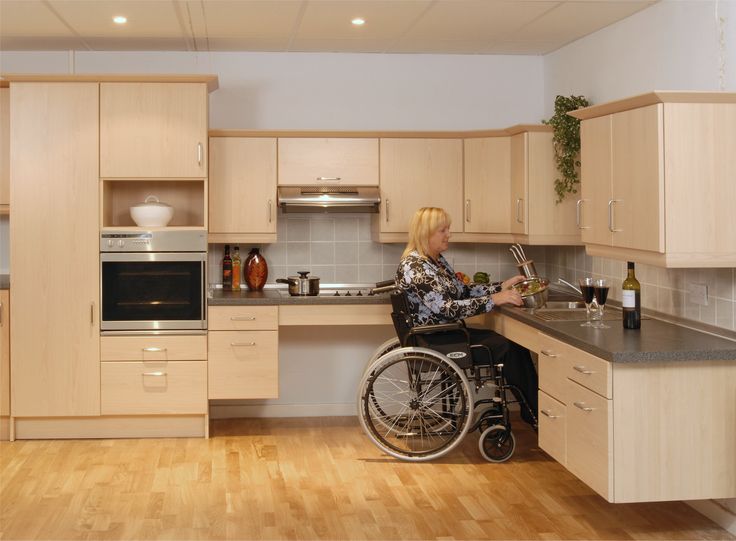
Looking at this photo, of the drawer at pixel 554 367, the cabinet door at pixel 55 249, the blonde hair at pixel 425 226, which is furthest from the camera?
the cabinet door at pixel 55 249

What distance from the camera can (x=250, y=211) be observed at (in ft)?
19.3

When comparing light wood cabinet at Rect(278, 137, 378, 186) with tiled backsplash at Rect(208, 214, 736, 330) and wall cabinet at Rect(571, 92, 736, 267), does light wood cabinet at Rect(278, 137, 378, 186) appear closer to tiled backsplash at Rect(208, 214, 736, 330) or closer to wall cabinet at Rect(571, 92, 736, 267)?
tiled backsplash at Rect(208, 214, 736, 330)

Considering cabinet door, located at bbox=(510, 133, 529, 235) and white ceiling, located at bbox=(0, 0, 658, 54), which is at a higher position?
white ceiling, located at bbox=(0, 0, 658, 54)

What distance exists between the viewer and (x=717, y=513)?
4082mm

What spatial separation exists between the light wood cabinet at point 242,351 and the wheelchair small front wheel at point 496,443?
4.35 feet

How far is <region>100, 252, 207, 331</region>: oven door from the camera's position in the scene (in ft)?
18.5

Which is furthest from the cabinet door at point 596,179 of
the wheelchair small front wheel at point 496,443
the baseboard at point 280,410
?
the baseboard at point 280,410

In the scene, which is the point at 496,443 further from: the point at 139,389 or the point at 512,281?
the point at 139,389

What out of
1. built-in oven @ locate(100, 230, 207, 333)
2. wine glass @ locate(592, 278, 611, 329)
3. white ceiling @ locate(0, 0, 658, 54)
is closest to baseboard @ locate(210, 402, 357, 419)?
built-in oven @ locate(100, 230, 207, 333)

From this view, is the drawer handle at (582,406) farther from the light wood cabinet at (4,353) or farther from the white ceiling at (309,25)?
the light wood cabinet at (4,353)

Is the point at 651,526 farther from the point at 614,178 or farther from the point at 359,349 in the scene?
the point at 359,349

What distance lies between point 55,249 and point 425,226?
219cm

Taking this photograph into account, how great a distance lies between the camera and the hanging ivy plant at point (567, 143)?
5426 mm

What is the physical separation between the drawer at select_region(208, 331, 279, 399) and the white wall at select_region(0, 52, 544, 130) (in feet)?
4.70
